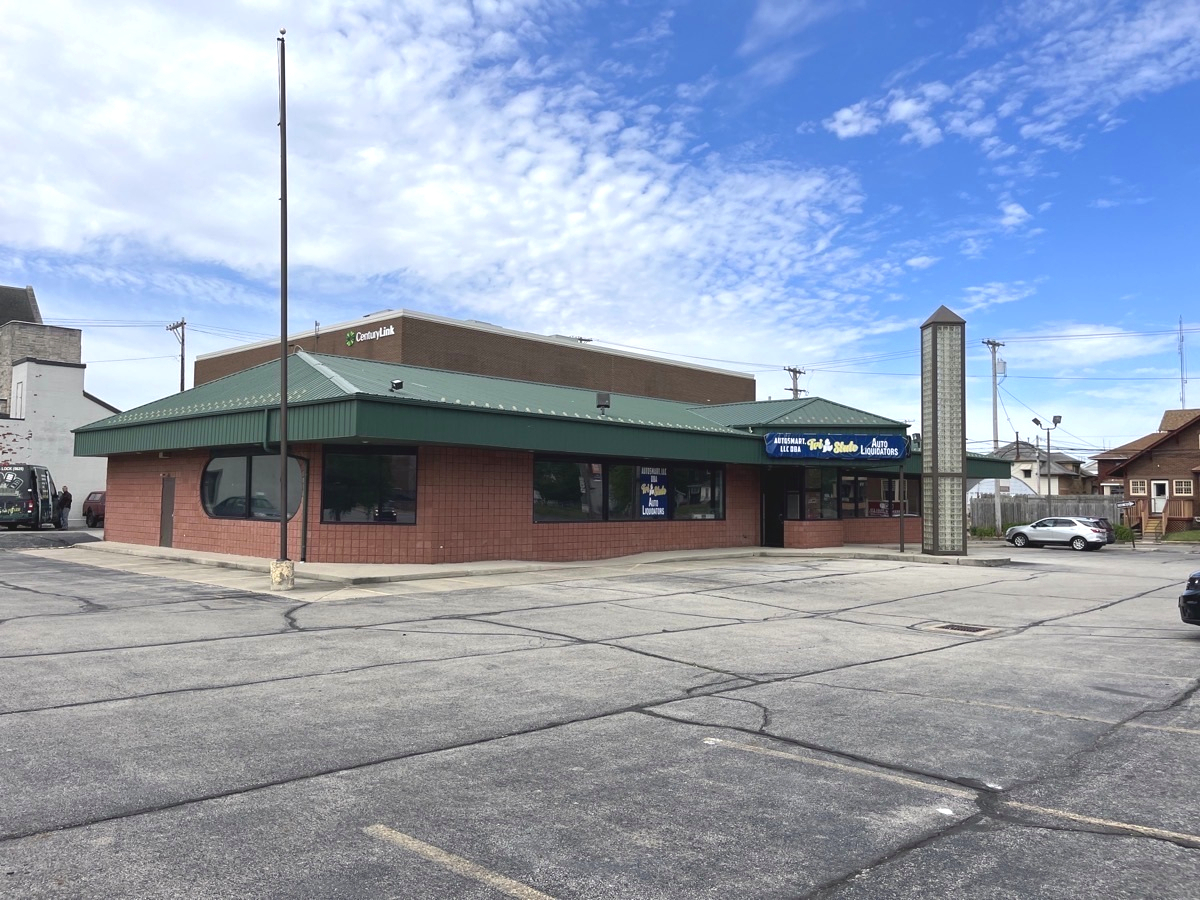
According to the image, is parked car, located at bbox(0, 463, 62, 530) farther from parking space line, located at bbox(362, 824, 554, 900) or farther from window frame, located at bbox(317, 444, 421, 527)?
parking space line, located at bbox(362, 824, 554, 900)

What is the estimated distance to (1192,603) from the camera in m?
11.6

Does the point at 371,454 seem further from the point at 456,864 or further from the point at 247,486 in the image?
the point at 456,864

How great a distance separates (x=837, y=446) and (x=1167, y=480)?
40.3 meters

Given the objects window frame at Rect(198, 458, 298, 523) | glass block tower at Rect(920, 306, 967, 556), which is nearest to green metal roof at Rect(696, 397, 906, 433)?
glass block tower at Rect(920, 306, 967, 556)

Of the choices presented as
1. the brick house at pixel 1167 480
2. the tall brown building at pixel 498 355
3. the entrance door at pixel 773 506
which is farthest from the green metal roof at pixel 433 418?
the brick house at pixel 1167 480

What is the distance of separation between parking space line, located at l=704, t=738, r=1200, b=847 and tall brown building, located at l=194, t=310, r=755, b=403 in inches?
1174

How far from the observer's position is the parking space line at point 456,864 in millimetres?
4062

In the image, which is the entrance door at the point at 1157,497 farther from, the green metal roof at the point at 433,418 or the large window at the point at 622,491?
the large window at the point at 622,491

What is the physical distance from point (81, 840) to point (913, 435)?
30.9m

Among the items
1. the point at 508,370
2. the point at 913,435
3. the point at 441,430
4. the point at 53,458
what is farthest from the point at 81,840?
the point at 53,458

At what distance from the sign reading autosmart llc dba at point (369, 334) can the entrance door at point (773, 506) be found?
54.3 feet

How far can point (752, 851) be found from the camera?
15.0 ft

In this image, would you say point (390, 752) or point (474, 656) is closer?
point (390, 752)

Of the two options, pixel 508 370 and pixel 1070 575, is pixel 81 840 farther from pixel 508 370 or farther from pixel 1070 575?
pixel 508 370
